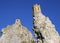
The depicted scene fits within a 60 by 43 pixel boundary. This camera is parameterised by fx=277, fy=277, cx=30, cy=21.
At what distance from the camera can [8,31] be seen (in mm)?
61406

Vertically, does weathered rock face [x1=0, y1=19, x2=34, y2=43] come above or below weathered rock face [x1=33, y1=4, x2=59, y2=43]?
above

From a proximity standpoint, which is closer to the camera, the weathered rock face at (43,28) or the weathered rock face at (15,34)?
the weathered rock face at (43,28)

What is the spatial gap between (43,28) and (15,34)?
1569 inches

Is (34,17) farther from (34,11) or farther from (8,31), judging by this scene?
(8,31)

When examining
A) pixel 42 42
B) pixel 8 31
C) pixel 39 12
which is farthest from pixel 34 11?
pixel 8 31

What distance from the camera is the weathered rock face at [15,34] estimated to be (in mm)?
60100

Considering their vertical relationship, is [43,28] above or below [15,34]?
below

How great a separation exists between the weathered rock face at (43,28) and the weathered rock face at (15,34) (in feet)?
115

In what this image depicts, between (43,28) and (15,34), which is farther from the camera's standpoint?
(15,34)

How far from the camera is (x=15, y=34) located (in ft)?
208

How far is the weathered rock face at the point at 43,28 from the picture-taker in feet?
76.1

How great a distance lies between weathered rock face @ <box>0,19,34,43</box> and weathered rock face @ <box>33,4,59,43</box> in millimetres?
34970

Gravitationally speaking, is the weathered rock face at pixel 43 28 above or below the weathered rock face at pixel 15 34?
below

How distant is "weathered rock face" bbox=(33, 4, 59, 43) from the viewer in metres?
23.2
